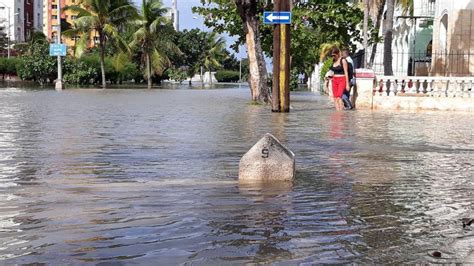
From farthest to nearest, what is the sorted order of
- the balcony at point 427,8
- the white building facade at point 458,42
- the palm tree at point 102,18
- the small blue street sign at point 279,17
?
the palm tree at point 102,18 < the balcony at point 427,8 < the white building facade at point 458,42 < the small blue street sign at point 279,17

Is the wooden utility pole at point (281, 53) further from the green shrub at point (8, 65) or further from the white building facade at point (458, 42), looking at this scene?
the green shrub at point (8, 65)

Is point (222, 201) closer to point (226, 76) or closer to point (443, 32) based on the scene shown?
point (443, 32)

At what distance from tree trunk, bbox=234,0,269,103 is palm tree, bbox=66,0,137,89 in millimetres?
28900

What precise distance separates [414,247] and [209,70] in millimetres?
96212

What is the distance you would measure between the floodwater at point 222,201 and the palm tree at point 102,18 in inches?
1617

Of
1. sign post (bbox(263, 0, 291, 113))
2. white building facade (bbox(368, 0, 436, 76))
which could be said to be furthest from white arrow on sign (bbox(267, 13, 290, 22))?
white building facade (bbox(368, 0, 436, 76))

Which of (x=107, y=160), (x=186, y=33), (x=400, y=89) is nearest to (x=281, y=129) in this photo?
(x=107, y=160)

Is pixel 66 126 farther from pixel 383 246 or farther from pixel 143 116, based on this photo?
pixel 383 246

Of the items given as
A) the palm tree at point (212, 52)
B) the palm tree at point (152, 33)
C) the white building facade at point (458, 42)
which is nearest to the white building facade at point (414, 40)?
the white building facade at point (458, 42)

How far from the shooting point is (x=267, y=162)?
6977 mm

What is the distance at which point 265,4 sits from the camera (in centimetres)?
2639

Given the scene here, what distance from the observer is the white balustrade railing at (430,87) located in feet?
72.4

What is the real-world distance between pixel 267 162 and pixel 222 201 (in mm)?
1032

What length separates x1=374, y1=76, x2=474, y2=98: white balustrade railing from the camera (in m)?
22.1
